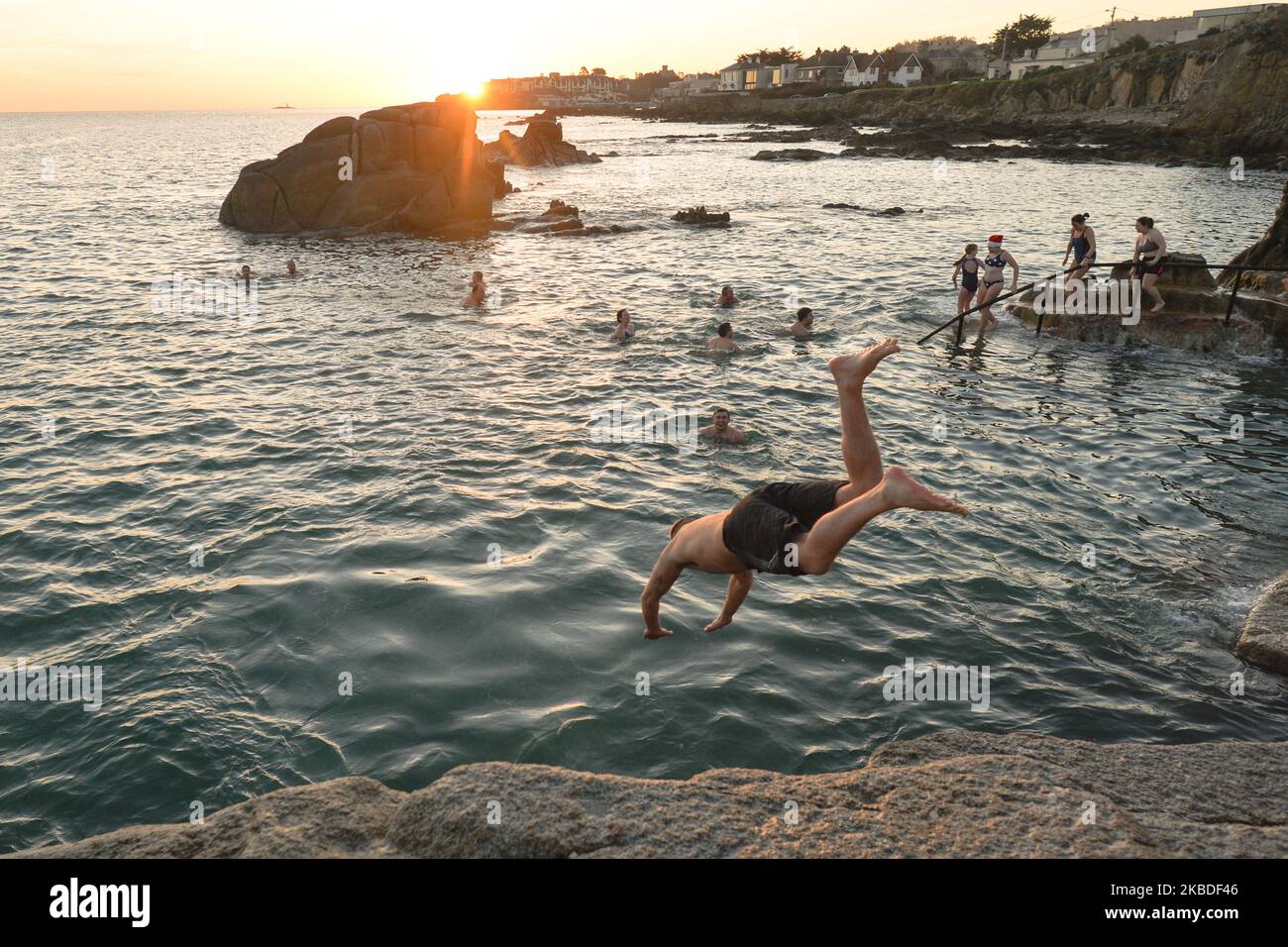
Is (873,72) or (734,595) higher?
(873,72)

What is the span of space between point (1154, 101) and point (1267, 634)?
103192 millimetres

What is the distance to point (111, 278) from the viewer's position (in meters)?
28.7

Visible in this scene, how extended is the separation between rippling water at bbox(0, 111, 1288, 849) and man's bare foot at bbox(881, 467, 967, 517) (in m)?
3.67

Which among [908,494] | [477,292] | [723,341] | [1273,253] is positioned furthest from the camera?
[477,292]

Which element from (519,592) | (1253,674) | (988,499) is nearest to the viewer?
(1253,674)

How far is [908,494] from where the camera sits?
4.44m

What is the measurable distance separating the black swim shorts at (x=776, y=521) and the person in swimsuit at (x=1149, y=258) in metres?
18.7

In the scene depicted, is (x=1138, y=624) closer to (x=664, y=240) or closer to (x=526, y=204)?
(x=664, y=240)

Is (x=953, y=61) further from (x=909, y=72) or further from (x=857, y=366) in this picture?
(x=857, y=366)

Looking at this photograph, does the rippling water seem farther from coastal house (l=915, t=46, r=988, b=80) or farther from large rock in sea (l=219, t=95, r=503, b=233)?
coastal house (l=915, t=46, r=988, b=80)

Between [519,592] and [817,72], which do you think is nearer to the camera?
[519,592]

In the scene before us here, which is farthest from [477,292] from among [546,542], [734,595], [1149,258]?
[734,595]

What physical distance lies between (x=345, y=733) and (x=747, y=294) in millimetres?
21142
